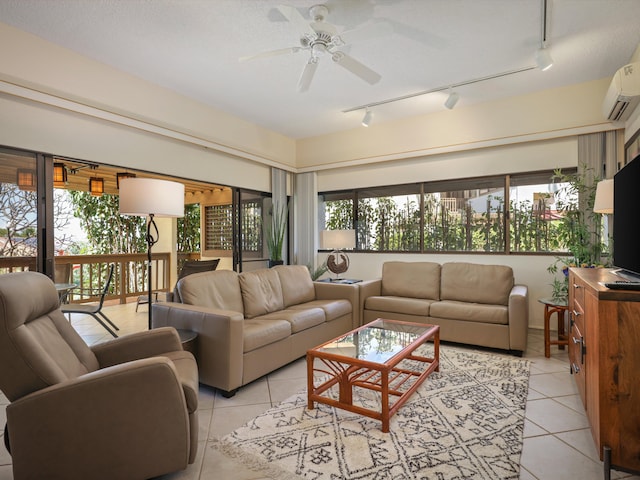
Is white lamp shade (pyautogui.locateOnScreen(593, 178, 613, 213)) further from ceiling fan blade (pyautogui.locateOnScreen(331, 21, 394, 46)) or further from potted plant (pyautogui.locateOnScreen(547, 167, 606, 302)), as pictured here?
ceiling fan blade (pyautogui.locateOnScreen(331, 21, 394, 46))

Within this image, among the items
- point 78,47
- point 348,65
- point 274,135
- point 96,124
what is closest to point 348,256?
point 274,135

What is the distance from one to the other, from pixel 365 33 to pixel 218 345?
2670 mm

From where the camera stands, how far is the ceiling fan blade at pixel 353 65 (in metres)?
2.69

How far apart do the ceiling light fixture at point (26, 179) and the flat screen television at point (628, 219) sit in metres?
4.20

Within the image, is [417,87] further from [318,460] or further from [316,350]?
[318,460]

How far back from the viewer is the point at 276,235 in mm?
5484

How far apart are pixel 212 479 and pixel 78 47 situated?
351cm

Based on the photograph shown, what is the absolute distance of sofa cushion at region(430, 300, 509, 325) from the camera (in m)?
3.37

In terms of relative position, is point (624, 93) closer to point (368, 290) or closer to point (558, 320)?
point (558, 320)

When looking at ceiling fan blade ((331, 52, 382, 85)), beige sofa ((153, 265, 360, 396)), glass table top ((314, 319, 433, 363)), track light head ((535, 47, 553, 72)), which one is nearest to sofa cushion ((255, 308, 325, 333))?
beige sofa ((153, 265, 360, 396))

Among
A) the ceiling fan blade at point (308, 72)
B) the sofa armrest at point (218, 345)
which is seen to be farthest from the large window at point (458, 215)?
the sofa armrest at point (218, 345)

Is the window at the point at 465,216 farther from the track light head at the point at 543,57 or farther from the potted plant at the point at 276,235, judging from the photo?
the potted plant at the point at 276,235

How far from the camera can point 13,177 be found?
2844 millimetres

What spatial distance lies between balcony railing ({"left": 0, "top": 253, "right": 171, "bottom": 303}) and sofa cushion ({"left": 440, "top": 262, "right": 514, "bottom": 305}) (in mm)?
4964
